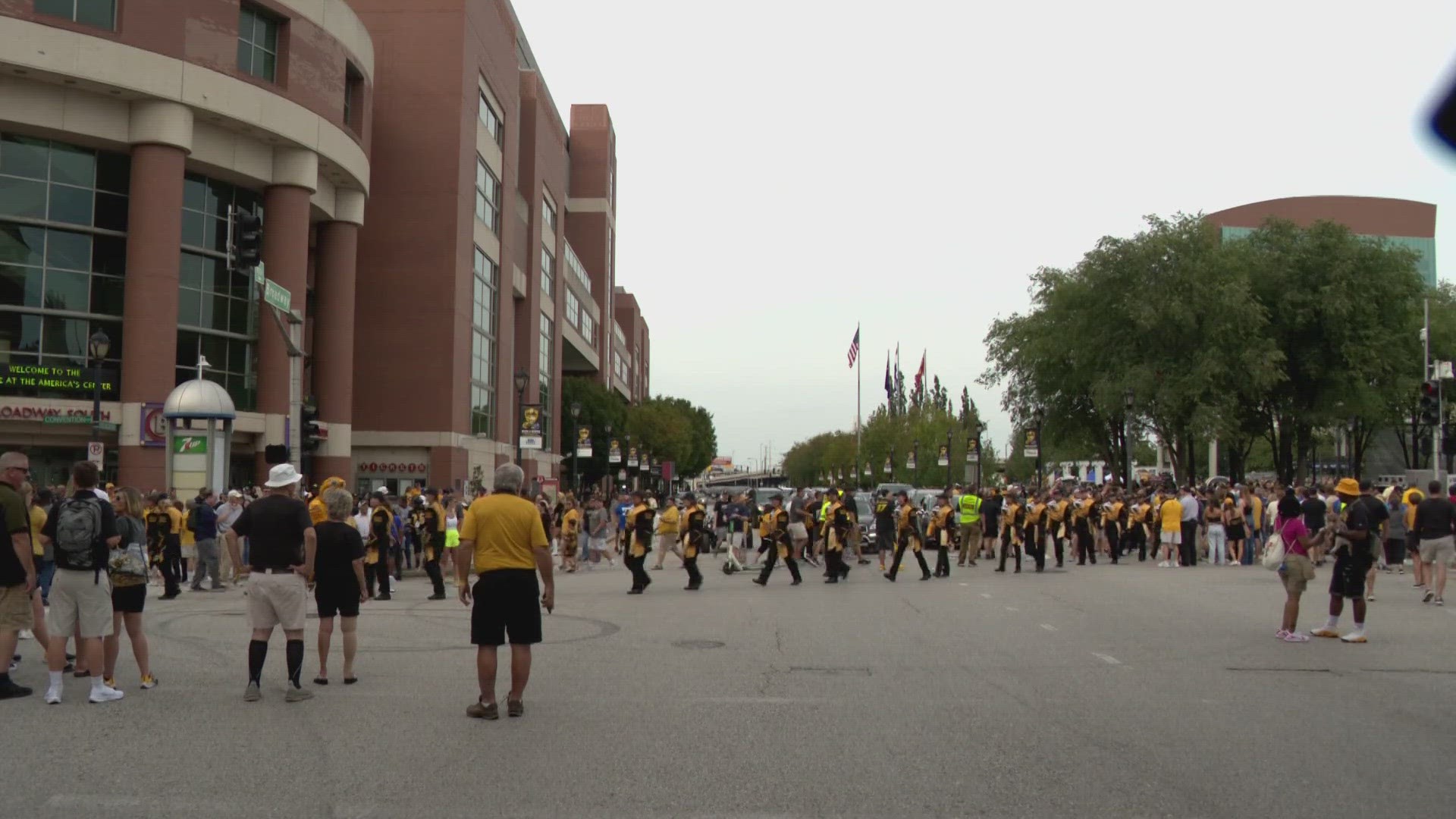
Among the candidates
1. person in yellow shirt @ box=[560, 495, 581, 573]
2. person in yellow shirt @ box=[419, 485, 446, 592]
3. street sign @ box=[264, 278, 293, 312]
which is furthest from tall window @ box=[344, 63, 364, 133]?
person in yellow shirt @ box=[419, 485, 446, 592]

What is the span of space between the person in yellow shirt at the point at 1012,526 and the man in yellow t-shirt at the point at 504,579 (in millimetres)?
16864

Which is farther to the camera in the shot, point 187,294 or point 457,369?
point 457,369

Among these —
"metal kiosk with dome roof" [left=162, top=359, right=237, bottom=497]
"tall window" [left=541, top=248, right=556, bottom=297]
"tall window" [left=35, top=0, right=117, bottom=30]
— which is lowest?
"metal kiosk with dome roof" [left=162, top=359, right=237, bottom=497]

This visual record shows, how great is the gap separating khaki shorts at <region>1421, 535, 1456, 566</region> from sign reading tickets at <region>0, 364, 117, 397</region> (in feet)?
109

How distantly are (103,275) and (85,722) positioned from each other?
107ft

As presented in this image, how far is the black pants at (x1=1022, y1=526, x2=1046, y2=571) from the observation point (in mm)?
23656

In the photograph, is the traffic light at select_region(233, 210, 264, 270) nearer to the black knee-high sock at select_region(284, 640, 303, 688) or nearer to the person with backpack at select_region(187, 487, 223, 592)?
the person with backpack at select_region(187, 487, 223, 592)

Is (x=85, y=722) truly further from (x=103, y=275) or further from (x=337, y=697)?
(x=103, y=275)

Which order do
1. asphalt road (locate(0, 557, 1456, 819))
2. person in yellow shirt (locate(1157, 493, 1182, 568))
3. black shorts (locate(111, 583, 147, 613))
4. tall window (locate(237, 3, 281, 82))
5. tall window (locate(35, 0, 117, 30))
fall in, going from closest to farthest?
1. asphalt road (locate(0, 557, 1456, 819))
2. black shorts (locate(111, 583, 147, 613))
3. person in yellow shirt (locate(1157, 493, 1182, 568))
4. tall window (locate(35, 0, 117, 30))
5. tall window (locate(237, 3, 281, 82))

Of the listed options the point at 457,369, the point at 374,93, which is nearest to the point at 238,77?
the point at 374,93

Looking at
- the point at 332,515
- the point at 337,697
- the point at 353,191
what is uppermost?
the point at 353,191

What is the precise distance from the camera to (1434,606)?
15547mm

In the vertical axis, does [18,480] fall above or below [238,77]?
below

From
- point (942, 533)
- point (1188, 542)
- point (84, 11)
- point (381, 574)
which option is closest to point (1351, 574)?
point (942, 533)
